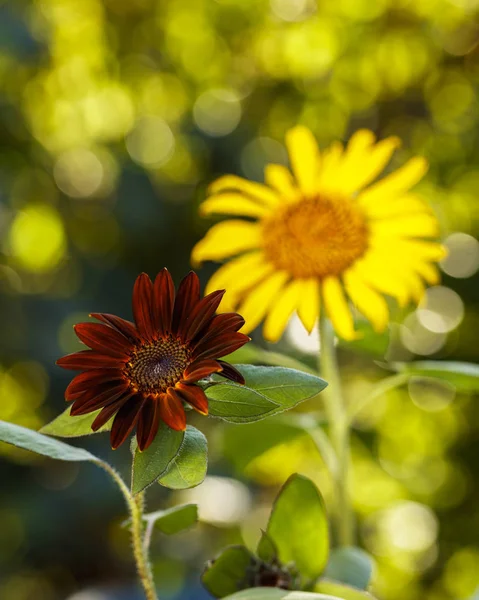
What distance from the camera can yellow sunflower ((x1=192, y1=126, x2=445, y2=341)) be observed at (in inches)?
15.8

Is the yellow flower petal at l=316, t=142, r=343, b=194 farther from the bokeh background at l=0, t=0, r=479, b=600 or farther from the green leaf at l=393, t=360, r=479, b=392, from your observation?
the bokeh background at l=0, t=0, r=479, b=600

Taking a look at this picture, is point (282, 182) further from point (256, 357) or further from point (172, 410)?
point (172, 410)

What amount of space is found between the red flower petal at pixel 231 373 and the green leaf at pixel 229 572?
106mm

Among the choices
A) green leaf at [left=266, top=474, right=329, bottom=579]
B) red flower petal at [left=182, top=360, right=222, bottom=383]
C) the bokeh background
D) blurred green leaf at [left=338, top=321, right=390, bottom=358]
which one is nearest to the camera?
red flower petal at [left=182, top=360, right=222, bottom=383]

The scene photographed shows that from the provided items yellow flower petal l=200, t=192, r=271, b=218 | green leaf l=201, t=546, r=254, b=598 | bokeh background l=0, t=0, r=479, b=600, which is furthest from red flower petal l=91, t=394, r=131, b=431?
bokeh background l=0, t=0, r=479, b=600

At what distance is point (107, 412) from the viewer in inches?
9.8

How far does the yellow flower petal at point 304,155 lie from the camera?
17.7 inches

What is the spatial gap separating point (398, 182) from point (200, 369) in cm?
23

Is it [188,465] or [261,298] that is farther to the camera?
[261,298]

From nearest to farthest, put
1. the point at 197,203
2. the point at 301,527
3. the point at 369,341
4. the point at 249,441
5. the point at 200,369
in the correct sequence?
1. the point at 200,369
2. the point at 301,527
3. the point at 369,341
4. the point at 249,441
5. the point at 197,203

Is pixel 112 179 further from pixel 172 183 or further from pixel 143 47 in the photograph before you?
pixel 143 47

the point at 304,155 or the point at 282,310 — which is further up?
the point at 304,155

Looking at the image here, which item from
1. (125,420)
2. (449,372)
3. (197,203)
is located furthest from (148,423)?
(197,203)

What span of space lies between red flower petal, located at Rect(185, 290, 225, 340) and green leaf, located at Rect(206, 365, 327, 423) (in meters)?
0.02
